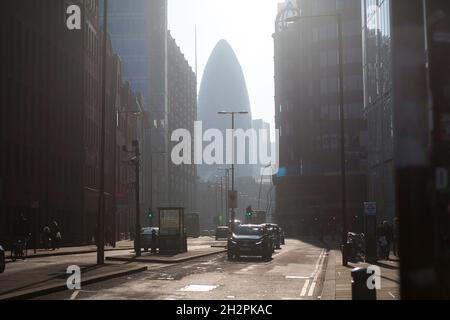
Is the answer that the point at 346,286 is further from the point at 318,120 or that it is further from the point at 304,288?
the point at 318,120

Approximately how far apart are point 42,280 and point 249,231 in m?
17.5

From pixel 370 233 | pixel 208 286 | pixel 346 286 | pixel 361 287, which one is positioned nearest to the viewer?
pixel 361 287

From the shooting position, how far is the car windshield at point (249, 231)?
3400 centimetres

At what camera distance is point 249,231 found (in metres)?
34.3

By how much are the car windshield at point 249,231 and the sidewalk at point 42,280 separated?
10.9 meters

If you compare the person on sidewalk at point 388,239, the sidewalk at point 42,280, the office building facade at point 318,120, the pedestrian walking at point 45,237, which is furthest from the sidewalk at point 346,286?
the office building facade at point 318,120

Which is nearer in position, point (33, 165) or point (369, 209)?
point (369, 209)

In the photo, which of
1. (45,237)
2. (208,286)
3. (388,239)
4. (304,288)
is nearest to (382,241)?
(388,239)

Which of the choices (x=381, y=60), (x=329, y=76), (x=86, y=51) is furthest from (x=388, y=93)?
(x=329, y=76)

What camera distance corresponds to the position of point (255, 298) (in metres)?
14.6

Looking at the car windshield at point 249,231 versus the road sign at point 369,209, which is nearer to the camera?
the road sign at point 369,209

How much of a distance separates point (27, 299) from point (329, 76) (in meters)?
103

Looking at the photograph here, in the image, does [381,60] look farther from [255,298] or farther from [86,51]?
[255,298]

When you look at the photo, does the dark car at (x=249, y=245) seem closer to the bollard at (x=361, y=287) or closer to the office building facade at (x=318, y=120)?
the bollard at (x=361, y=287)
